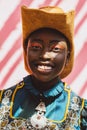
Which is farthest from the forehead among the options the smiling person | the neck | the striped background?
the striped background

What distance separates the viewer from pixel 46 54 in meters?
1.37

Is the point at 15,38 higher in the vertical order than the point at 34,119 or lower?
higher

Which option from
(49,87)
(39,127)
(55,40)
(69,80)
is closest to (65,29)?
(55,40)

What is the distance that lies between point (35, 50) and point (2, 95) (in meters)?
0.18

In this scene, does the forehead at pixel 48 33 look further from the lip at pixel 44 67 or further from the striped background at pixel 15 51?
the striped background at pixel 15 51

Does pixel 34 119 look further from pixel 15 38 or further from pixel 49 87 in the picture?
pixel 15 38

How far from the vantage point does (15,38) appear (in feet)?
6.77

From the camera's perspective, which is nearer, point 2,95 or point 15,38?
point 2,95

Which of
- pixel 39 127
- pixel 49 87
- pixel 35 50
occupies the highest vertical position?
pixel 35 50

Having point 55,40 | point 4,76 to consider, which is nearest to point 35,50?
point 55,40

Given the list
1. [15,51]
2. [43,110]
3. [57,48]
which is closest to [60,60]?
[57,48]

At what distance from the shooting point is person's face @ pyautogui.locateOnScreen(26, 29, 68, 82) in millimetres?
1373

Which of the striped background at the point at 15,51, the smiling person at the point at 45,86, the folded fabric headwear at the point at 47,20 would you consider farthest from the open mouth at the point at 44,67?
the striped background at the point at 15,51

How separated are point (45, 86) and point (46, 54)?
4.4 inches
